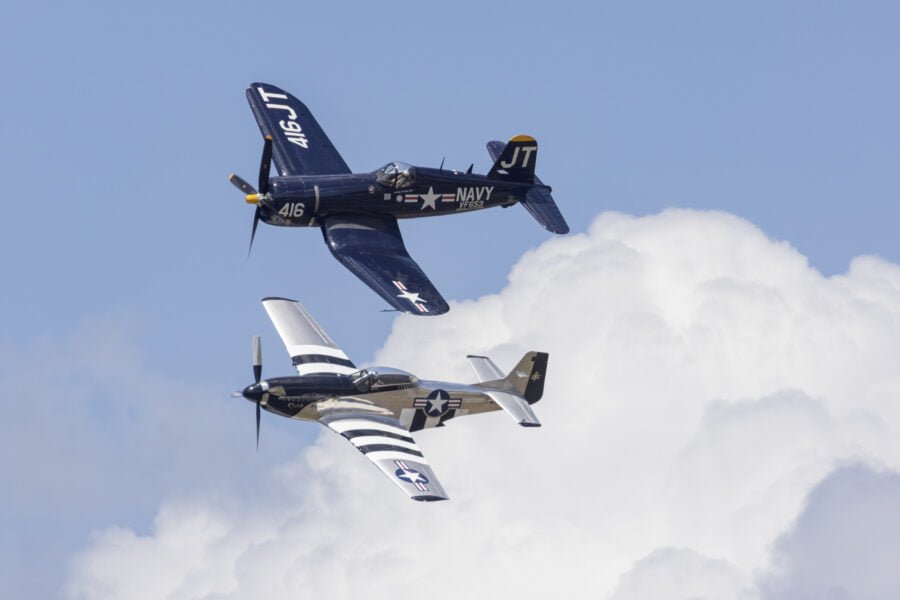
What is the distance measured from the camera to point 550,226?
312 ft

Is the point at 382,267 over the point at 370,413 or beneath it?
over

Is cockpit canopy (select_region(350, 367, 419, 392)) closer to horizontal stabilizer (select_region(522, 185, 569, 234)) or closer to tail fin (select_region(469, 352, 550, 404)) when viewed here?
tail fin (select_region(469, 352, 550, 404))

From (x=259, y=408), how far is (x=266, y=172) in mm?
11429

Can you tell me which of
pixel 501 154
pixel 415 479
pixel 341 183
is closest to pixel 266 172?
pixel 341 183

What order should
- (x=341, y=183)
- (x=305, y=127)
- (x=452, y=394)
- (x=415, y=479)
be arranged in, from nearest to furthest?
(x=415, y=479), (x=452, y=394), (x=341, y=183), (x=305, y=127)

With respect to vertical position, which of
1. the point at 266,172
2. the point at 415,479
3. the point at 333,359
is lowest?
the point at 415,479

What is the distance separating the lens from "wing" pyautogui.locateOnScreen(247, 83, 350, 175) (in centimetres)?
9612

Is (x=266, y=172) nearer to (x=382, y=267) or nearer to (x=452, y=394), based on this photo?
(x=382, y=267)

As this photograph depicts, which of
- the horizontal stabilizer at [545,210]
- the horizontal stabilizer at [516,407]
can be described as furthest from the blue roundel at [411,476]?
the horizontal stabilizer at [545,210]

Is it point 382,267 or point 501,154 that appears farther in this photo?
point 501,154

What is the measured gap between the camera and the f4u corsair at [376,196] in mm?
89688

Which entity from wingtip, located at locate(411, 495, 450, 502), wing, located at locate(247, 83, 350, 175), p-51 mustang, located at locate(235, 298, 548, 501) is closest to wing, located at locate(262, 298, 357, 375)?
p-51 mustang, located at locate(235, 298, 548, 501)

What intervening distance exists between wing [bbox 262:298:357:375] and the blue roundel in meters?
6.51

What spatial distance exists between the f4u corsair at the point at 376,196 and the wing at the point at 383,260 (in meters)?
0.04
